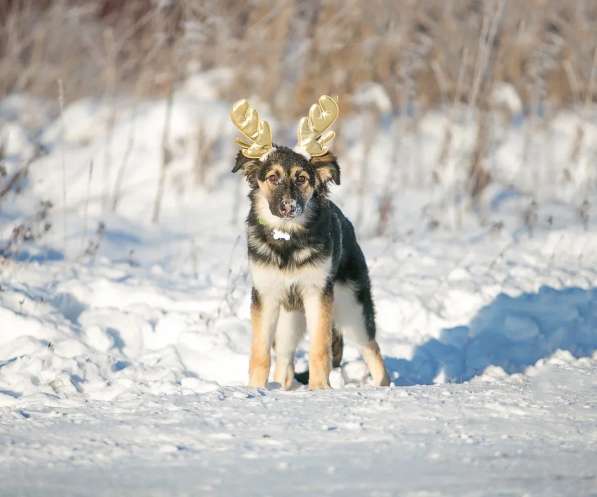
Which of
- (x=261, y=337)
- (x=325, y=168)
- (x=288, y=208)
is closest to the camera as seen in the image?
(x=288, y=208)

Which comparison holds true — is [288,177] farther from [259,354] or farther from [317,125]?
[259,354]

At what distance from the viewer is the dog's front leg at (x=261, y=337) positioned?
5.43 m

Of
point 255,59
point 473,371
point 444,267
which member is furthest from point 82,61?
point 473,371

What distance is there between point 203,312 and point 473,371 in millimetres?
2203

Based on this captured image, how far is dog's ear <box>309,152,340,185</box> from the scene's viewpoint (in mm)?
5551

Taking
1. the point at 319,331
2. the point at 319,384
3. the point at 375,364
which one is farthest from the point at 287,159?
the point at 375,364

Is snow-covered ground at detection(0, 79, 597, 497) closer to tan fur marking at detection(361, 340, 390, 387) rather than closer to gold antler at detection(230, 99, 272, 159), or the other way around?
tan fur marking at detection(361, 340, 390, 387)

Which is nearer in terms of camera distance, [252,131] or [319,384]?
[319,384]

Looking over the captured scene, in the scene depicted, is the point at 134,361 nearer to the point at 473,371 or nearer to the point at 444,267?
the point at 473,371

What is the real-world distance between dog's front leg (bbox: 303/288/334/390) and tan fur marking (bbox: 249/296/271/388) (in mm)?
280

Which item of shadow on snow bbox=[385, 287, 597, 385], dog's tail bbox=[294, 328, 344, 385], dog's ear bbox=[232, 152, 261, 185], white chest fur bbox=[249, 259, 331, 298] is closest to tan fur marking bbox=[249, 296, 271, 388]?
white chest fur bbox=[249, 259, 331, 298]

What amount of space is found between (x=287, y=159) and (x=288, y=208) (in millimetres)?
436

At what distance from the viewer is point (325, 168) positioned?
5551mm

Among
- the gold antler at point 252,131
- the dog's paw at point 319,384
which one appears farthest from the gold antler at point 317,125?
the dog's paw at point 319,384
